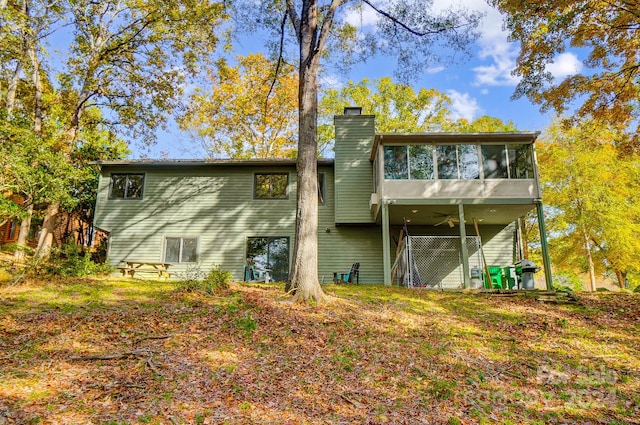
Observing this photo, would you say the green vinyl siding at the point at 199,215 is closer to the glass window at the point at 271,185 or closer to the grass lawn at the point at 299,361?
the glass window at the point at 271,185

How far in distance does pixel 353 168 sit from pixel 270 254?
14.9ft

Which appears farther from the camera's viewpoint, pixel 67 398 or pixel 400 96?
pixel 400 96

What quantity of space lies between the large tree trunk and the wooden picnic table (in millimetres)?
7561

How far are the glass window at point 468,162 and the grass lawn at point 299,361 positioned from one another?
5626mm

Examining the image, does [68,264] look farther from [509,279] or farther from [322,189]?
[509,279]

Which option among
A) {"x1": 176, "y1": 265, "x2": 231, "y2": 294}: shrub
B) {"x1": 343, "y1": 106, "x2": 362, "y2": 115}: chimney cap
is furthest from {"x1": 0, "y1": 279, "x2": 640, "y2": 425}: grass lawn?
{"x1": 343, "y1": 106, "x2": 362, "y2": 115}: chimney cap

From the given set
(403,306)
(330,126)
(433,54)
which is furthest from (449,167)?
(330,126)

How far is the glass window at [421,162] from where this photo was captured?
42.1 feet

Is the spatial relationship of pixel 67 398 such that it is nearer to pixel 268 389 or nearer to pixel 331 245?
pixel 268 389

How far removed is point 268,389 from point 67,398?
6.79 ft

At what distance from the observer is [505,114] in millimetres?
24469

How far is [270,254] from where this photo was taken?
1448cm

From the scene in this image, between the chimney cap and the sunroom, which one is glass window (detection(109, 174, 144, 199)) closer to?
the chimney cap

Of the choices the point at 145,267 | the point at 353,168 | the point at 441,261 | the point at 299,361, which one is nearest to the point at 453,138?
the point at 353,168
